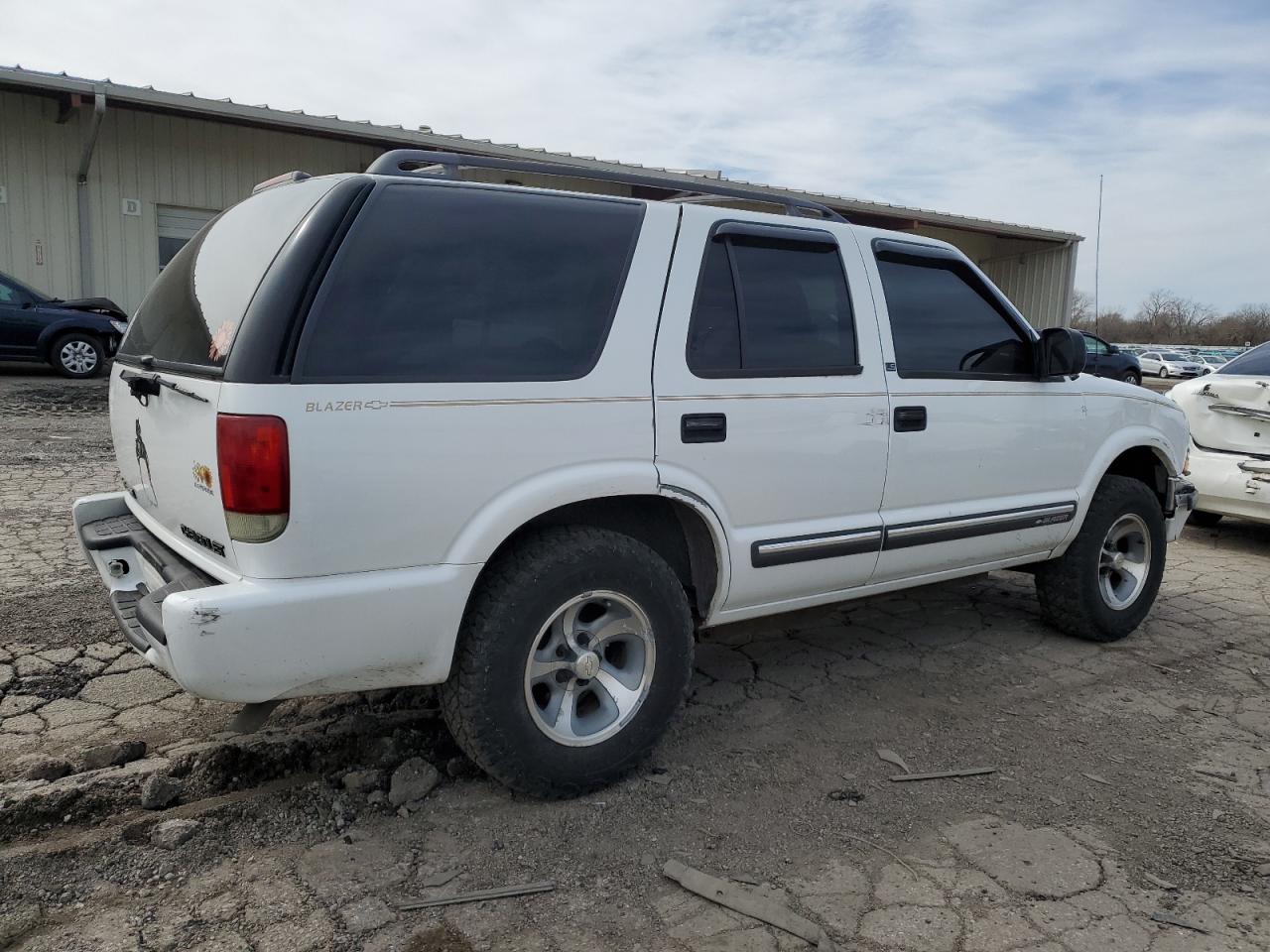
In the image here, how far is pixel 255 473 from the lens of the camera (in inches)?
93.3

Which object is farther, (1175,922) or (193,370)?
(193,370)

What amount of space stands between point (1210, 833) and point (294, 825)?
2744mm

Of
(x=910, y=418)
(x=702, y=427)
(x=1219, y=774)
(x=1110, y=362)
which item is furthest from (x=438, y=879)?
(x=1110, y=362)

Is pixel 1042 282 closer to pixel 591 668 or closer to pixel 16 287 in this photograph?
pixel 16 287

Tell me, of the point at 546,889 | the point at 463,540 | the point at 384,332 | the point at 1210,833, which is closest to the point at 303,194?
the point at 384,332

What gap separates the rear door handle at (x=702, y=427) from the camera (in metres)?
3.04

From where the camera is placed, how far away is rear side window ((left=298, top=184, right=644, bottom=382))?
99.6 inches

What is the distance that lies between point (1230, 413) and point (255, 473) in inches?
275

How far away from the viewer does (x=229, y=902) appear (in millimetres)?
2398

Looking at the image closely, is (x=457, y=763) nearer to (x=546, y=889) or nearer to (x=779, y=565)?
(x=546, y=889)

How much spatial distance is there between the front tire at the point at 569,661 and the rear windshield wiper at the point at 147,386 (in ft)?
3.28

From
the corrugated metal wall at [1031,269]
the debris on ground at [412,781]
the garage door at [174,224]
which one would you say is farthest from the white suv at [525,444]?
the corrugated metal wall at [1031,269]

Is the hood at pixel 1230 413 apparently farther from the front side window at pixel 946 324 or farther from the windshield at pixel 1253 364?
the front side window at pixel 946 324

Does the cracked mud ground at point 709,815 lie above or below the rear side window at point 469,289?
below
